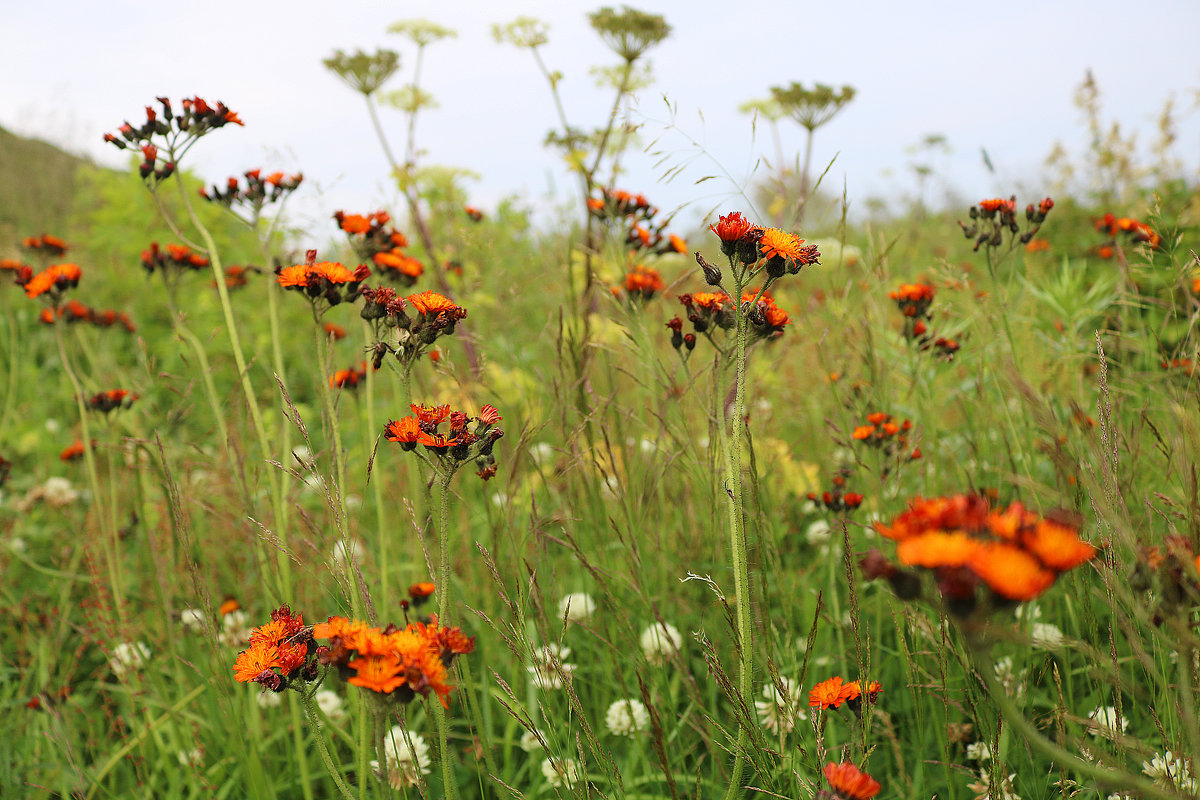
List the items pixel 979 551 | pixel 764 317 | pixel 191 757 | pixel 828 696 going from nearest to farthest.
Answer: pixel 979 551
pixel 828 696
pixel 764 317
pixel 191 757

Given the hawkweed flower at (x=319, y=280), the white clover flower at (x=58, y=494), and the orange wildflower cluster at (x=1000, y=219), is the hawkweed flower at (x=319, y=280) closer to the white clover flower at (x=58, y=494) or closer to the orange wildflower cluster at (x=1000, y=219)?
the orange wildflower cluster at (x=1000, y=219)

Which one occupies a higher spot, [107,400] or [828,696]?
[107,400]

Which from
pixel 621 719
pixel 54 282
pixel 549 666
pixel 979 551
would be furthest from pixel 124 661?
pixel 979 551

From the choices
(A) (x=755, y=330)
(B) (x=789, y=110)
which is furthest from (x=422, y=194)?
(A) (x=755, y=330)

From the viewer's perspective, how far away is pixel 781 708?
1.56m

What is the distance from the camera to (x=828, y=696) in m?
1.28

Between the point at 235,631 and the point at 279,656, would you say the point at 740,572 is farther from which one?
the point at 235,631

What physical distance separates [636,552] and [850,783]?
2.40 feet

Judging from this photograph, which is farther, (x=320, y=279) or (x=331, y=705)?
(x=331, y=705)

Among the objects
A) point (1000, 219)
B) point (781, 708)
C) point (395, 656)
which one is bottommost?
point (781, 708)

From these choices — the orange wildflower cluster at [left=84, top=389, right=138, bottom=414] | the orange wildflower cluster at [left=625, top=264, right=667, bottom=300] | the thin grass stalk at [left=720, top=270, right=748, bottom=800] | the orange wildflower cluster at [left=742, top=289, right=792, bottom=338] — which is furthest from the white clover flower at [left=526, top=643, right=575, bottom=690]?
the orange wildflower cluster at [left=84, top=389, right=138, bottom=414]

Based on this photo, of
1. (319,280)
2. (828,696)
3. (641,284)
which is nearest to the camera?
(828,696)

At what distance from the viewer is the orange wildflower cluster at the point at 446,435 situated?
4.29 ft

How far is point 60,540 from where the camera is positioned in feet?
12.2
